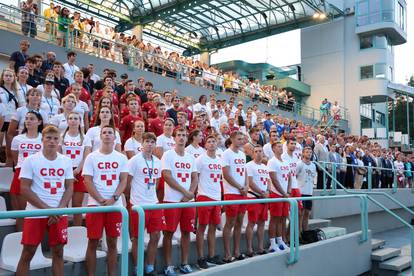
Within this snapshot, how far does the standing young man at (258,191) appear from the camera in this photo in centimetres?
625

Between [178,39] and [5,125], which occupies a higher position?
[178,39]

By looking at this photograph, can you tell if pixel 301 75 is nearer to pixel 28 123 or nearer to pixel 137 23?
pixel 137 23

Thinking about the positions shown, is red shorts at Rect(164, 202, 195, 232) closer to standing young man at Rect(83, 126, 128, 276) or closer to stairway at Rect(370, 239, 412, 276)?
standing young man at Rect(83, 126, 128, 276)

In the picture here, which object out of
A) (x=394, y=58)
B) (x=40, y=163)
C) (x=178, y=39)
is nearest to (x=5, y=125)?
(x=40, y=163)

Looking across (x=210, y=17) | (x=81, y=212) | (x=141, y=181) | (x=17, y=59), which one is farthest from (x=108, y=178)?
(x=210, y=17)

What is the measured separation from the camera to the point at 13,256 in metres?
4.09

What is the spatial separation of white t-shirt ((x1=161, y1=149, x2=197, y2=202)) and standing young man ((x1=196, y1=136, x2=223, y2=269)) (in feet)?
1.22

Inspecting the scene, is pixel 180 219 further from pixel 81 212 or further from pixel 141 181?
pixel 81 212

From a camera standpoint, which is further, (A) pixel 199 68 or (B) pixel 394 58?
(B) pixel 394 58

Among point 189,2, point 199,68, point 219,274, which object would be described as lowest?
point 219,274

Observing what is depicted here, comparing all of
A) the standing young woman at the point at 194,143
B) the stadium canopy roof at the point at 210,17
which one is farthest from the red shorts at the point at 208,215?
the stadium canopy roof at the point at 210,17

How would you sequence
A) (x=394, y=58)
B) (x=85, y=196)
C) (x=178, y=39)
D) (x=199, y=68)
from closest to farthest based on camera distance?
(x=85, y=196) → (x=199, y=68) → (x=178, y=39) → (x=394, y=58)

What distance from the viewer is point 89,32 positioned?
564 inches

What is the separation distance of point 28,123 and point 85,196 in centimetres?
133
